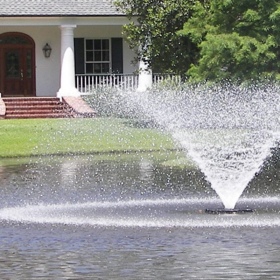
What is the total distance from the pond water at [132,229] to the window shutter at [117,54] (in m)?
20.3

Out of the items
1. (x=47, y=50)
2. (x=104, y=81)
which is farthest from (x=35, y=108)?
(x=47, y=50)

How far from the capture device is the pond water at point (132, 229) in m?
13.1

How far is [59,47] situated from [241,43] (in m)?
16.3

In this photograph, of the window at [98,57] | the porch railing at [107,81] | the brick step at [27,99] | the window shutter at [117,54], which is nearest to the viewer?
the brick step at [27,99]

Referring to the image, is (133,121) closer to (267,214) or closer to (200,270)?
(267,214)

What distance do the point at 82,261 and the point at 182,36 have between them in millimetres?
22875

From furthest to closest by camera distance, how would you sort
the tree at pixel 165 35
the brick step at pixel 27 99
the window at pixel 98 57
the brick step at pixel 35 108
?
the window at pixel 98 57, the brick step at pixel 27 99, the brick step at pixel 35 108, the tree at pixel 165 35

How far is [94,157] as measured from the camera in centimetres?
3139

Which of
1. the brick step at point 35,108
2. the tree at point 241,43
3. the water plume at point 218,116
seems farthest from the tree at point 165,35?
the brick step at point 35,108

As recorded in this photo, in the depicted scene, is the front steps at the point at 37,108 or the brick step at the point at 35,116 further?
the front steps at the point at 37,108

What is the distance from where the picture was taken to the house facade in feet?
144

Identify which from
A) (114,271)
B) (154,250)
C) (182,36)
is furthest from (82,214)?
(182,36)

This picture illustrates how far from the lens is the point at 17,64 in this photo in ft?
150

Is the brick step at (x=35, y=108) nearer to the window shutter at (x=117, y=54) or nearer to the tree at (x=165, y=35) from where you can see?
the window shutter at (x=117, y=54)
